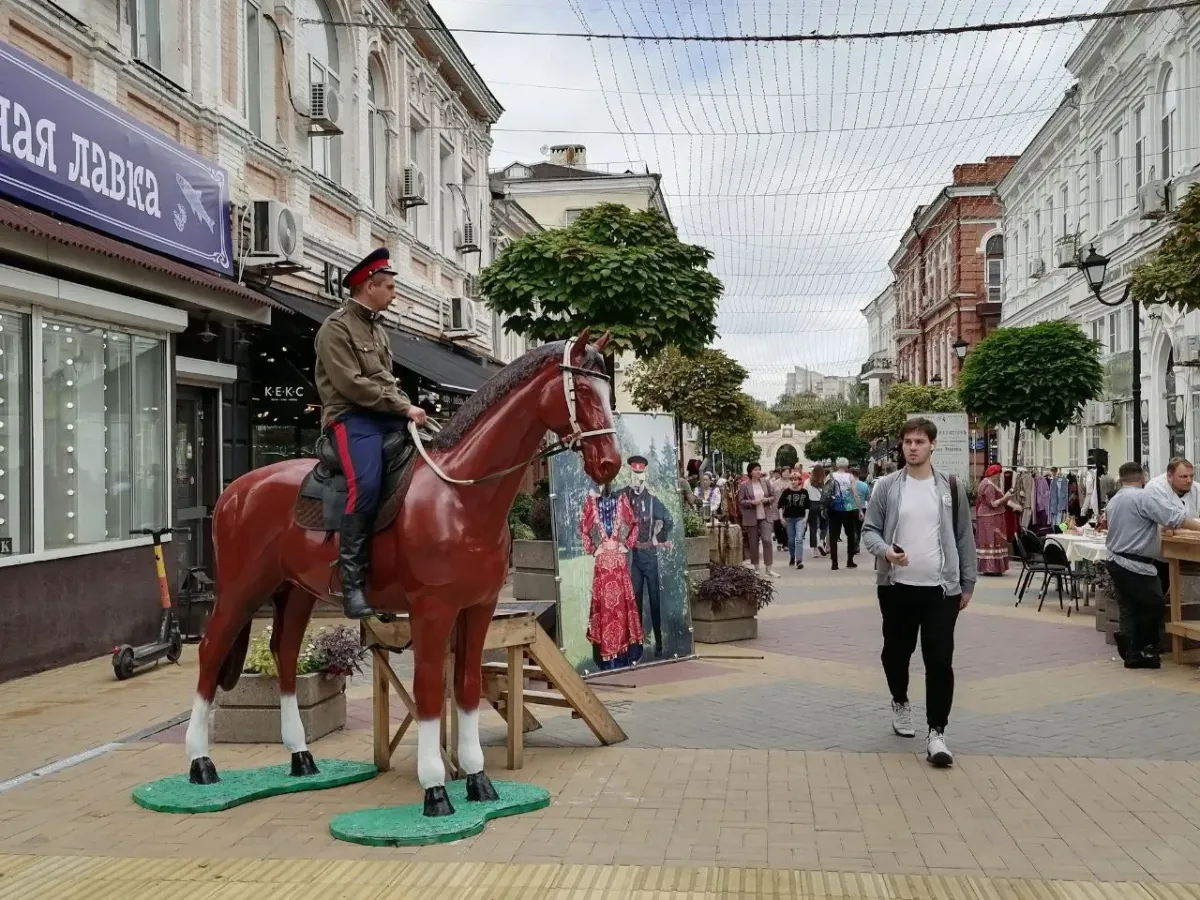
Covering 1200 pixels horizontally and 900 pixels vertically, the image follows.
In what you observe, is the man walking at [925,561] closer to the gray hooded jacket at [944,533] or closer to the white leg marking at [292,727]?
the gray hooded jacket at [944,533]

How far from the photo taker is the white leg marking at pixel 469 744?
5430mm

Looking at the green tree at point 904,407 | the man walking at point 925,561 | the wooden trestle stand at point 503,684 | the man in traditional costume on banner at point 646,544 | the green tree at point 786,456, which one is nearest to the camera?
the wooden trestle stand at point 503,684

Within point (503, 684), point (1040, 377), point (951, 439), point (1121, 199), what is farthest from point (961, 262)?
point (503, 684)

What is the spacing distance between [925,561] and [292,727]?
11.9 ft

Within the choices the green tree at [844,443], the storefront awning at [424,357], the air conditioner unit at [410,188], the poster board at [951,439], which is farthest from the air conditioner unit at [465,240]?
the green tree at [844,443]

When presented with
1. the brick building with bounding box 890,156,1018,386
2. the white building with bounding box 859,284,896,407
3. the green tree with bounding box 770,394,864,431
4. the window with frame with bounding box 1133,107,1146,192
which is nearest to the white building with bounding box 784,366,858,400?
the green tree with bounding box 770,394,864,431

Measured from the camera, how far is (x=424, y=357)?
53.8 ft

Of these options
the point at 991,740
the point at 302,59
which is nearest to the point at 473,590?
the point at 991,740

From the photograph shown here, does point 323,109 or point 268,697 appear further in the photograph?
point 323,109

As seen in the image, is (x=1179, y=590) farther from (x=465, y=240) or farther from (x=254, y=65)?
(x=465, y=240)

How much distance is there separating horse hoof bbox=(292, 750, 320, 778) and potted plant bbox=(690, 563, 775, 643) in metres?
5.40

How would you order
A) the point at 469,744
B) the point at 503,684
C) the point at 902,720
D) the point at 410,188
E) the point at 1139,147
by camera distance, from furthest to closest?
the point at 1139,147, the point at 410,188, the point at 902,720, the point at 503,684, the point at 469,744

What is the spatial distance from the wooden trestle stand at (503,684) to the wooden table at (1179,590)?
5.17 m

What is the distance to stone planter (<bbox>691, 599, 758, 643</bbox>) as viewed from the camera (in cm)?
1084
